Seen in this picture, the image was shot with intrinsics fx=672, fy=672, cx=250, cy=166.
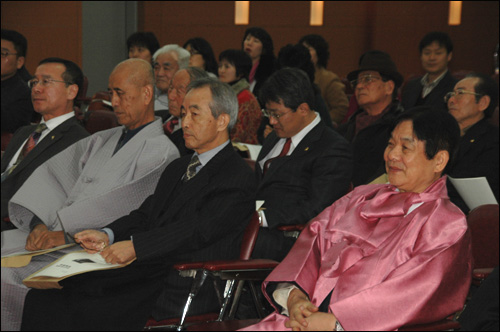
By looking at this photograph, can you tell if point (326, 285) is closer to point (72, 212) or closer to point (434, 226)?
point (434, 226)

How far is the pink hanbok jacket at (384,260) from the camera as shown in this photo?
2104mm

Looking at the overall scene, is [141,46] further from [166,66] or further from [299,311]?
[299,311]

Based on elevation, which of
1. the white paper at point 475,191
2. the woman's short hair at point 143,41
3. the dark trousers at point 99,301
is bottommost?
the dark trousers at point 99,301

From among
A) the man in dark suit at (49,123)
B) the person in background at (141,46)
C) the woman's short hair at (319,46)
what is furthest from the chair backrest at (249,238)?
the person in background at (141,46)

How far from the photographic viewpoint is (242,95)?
16.6 feet

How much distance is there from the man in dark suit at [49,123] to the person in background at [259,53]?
8.04 ft

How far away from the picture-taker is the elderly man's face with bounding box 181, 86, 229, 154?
298 centimetres

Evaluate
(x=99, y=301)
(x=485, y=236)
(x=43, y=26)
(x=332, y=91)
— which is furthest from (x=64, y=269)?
(x=43, y=26)

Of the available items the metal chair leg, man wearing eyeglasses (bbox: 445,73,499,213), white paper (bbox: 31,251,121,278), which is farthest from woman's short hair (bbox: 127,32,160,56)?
the metal chair leg

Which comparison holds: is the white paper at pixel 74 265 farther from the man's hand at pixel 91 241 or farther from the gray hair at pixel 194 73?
the gray hair at pixel 194 73

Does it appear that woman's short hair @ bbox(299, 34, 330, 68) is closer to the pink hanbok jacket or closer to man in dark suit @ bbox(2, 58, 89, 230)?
man in dark suit @ bbox(2, 58, 89, 230)

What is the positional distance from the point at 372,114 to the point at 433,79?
5.32ft

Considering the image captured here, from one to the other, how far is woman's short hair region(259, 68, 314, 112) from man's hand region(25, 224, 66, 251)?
4.52ft

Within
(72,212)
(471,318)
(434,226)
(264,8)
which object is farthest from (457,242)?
(264,8)
